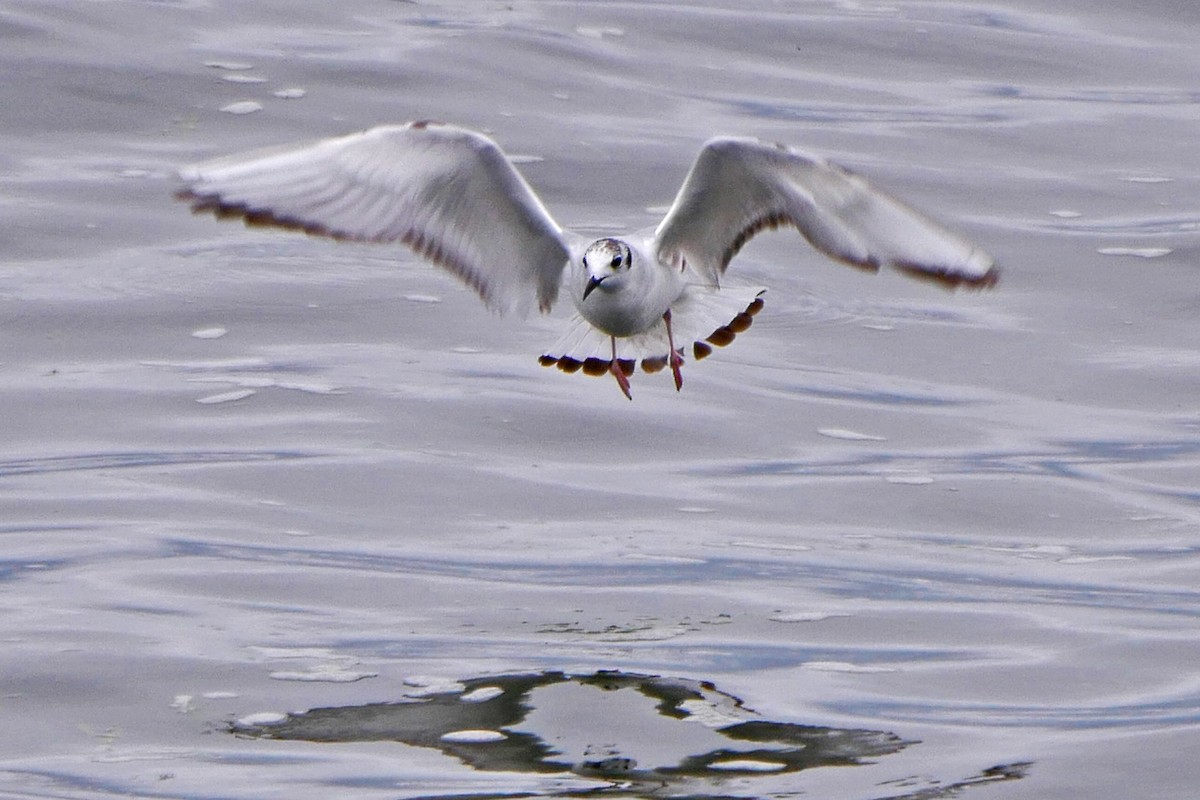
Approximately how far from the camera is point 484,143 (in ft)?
23.0

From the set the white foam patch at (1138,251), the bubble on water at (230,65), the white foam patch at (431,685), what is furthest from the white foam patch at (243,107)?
the white foam patch at (431,685)

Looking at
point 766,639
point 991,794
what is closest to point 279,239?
point 766,639

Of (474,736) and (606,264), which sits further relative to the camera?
(606,264)

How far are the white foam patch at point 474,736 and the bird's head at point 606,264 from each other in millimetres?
1729

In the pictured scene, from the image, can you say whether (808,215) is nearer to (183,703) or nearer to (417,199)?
(417,199)

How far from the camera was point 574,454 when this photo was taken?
8727 millimetres

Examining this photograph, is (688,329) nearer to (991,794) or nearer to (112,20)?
(991,794)

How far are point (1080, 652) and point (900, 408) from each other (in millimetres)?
2812

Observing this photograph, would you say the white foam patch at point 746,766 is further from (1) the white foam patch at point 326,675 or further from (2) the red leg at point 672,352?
(2) the red leg at point 672,352

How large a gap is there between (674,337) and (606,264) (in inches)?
30.3

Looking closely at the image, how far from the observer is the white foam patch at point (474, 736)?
18.8 feet

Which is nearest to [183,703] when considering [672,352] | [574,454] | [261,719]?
[261,719]

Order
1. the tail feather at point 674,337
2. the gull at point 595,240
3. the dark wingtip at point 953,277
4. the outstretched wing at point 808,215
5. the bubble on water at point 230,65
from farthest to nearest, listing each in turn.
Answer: the bubble on water at point 230,65, the tail feather at point 674,337, the gull at point 595,240, the outstretched wing at point 808,215, the dark wingtip at point 953,277

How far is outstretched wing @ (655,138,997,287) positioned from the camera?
261 inches
